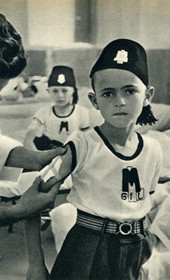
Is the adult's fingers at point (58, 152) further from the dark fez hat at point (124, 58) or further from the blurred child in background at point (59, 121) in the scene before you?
the dark fez hat at point (124, 58)

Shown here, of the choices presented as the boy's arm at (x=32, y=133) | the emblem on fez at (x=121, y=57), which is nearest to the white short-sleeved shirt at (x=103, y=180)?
the boy's arm at (x=32, y=133)

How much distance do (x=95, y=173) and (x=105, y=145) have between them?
3.5 inches

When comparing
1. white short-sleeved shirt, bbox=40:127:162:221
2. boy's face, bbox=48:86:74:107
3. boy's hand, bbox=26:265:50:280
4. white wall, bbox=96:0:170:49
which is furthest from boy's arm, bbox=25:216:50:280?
white wall, bbox=96:0:170:49

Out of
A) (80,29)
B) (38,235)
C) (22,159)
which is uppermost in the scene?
(80,29)

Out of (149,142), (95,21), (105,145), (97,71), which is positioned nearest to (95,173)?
(105,145)

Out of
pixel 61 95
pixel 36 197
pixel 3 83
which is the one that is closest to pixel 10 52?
pixel 3 83

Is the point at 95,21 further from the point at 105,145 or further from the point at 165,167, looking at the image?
the point at 165,167

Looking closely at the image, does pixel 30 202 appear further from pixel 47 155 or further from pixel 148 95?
pixel 148 95

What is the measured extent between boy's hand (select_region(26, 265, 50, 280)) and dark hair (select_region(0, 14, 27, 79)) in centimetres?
59

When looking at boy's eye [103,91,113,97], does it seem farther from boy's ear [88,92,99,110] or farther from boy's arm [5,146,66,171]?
boy's arm [5,146,66,171]

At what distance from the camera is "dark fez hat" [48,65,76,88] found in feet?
4.17

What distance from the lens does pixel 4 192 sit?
1253 mm

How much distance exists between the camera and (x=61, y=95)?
1.28m

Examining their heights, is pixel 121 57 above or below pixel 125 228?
above
